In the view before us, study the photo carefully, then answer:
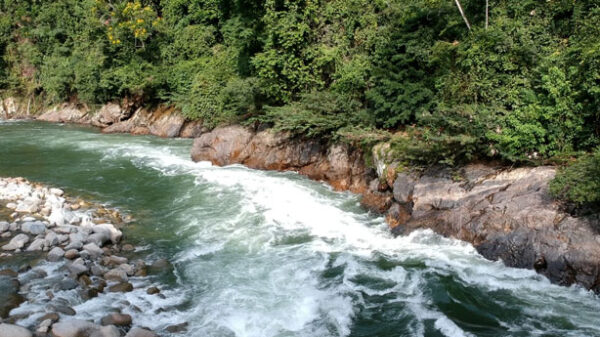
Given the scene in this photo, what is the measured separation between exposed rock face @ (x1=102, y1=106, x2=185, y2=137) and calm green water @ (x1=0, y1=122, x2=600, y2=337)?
9278 mm

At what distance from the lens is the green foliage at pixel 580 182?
784 centimetres

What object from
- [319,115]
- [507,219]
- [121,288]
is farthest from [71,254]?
[507,219]

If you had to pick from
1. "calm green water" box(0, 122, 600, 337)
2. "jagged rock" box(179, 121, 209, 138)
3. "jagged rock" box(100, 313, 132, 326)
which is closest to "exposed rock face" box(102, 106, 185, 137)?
"jagged rock" box(179, 121, 209, 138)

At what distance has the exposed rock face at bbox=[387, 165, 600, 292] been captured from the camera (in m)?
7.90

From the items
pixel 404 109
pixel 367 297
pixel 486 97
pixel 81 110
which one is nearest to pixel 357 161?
pixel 404 109

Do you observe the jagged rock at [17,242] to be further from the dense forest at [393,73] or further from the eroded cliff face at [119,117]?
the eroded cliff face at [119,117]

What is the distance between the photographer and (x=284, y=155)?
15945 millimetres

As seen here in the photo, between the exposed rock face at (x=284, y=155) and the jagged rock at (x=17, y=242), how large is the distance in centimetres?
786

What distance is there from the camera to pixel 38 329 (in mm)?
6469

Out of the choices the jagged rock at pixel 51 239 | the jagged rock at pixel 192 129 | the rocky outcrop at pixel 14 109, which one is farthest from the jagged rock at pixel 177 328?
the rocky outcrop at pixel 14 109

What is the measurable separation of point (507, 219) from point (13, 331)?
29.4 ft

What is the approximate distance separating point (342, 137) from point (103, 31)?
22.5 meters

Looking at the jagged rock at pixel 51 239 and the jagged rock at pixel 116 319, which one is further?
the jagged rock at pixel 51 239

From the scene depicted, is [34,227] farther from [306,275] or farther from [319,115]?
[319,115]
